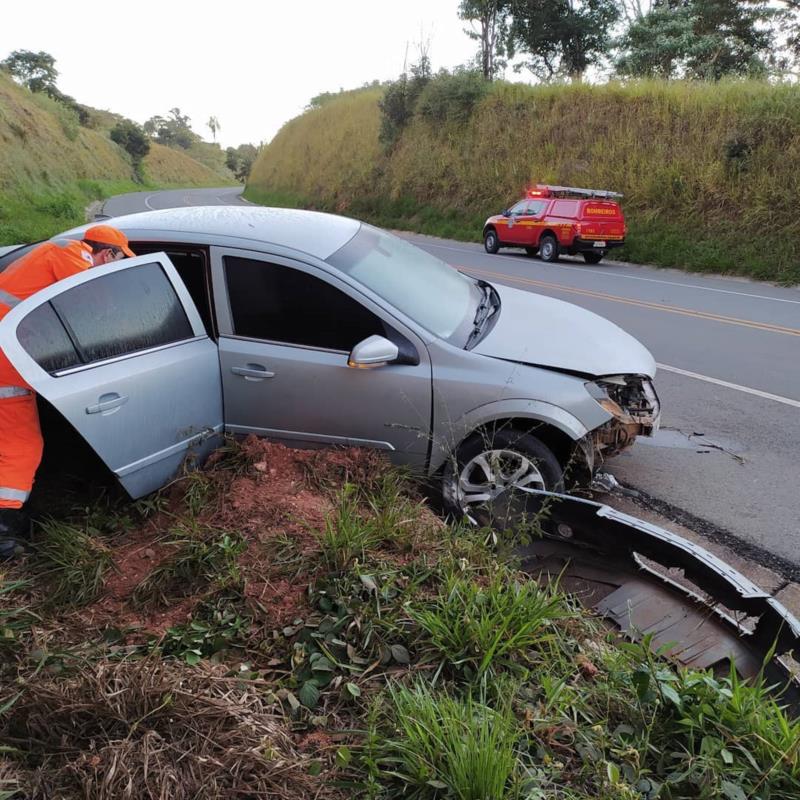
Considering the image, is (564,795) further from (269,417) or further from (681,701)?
(269,417)

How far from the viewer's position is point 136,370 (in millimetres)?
3367

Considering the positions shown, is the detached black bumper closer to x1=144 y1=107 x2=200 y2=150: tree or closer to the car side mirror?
the car side mirror

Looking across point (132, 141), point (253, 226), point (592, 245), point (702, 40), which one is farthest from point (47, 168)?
point (132, 141)

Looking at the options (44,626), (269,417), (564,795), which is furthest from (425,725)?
(269,417)

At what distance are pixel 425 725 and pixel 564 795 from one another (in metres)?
0.41

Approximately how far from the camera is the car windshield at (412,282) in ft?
12.4

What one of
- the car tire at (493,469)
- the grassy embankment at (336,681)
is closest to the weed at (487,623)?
the grassy embankment at (336,681)

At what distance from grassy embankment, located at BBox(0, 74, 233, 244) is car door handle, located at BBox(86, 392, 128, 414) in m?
13.3

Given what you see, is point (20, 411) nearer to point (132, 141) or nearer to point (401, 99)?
point (401, 99)

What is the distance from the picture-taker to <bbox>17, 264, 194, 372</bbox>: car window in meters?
3.12

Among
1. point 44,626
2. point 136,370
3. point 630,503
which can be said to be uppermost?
point 136,370

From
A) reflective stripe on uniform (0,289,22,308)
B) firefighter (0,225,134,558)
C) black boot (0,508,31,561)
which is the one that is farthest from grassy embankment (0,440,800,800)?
reflective stripe on uniform (0,289,22,308)

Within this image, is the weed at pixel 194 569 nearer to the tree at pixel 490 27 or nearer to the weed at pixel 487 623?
the weed at pixel 487 623

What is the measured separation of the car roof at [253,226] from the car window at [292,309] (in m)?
0.19
